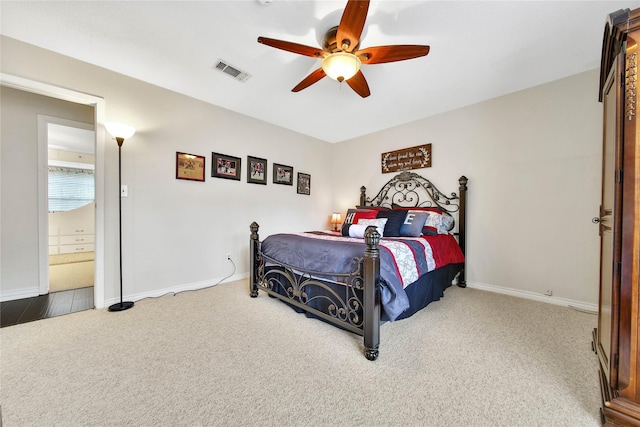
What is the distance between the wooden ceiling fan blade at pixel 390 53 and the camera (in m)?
1.65

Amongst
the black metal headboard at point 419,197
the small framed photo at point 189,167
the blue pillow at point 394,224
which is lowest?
the blue pillow at point 394,224

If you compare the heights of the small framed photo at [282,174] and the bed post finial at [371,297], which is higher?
the small framed photo at [282,174]

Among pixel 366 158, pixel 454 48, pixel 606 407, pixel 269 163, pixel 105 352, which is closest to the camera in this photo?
pixel 606 407

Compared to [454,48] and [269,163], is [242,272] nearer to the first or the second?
[269,163]

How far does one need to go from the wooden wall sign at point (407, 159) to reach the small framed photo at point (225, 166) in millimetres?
2436

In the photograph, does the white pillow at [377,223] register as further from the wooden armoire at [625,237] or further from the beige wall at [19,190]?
the beige wall at [19,190]

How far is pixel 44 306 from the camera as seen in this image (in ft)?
7.83

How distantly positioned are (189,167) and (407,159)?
3223mm

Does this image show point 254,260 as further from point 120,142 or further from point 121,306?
point 120,142

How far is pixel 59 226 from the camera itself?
15.1 feet

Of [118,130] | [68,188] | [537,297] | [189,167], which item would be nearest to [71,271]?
[68,188]

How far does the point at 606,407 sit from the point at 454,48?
258cm

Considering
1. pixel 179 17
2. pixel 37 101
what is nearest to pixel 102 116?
pixel 37 101

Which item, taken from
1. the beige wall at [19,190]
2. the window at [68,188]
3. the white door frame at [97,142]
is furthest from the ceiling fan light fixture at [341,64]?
the window at [68,188]
